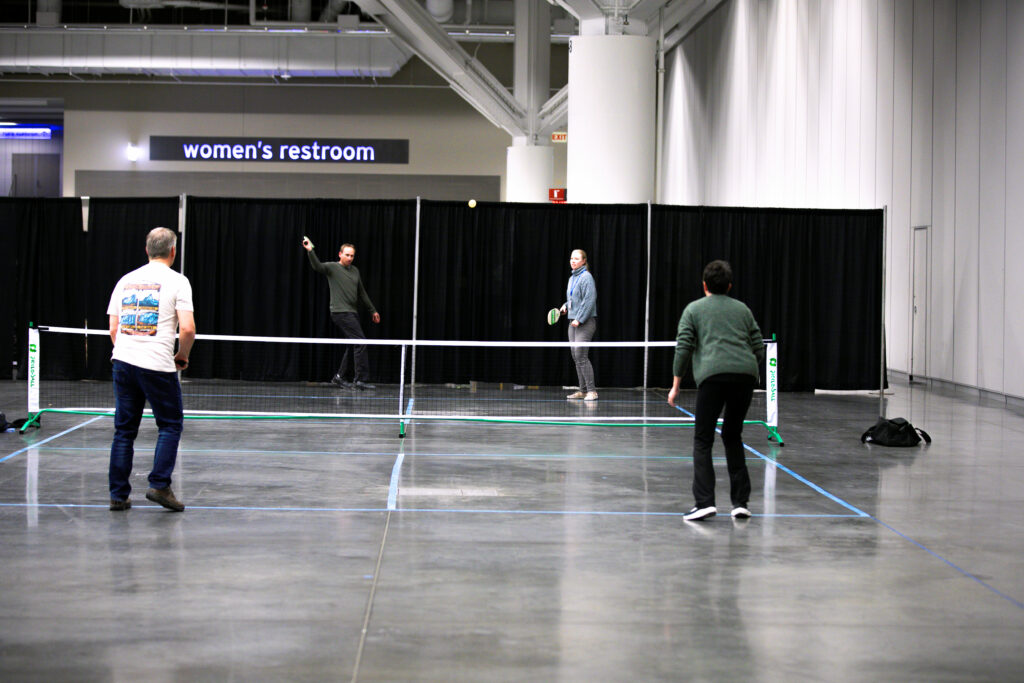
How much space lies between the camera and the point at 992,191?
1555 cm

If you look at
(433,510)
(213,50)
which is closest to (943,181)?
(433,510)

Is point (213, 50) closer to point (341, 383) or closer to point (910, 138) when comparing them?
point (341, 383)

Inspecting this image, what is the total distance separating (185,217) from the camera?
16.5 meters

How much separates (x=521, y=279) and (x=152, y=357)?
31.6 ft

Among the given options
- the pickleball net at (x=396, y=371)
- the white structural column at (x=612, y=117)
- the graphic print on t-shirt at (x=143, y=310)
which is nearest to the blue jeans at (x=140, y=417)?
the graphic print on t-shirt at (x=143, y=310)

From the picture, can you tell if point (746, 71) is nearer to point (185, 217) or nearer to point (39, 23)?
point (185, 217)

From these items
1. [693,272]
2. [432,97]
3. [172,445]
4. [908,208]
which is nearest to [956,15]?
[908,208]

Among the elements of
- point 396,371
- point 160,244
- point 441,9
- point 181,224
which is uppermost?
point 441,9

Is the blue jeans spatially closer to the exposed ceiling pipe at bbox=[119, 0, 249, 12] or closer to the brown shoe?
the brown shoe

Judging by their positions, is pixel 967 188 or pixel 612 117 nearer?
pixel 967 188

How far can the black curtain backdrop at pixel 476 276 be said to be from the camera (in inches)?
645


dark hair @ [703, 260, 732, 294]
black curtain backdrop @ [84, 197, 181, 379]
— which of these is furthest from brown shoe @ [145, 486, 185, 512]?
black curtain backdrop @ [84, 197, 181, 379]

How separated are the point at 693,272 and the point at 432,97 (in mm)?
19846

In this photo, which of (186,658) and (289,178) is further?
(289,178)
